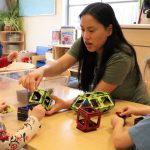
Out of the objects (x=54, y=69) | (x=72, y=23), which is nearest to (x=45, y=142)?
(x=54, y=69)

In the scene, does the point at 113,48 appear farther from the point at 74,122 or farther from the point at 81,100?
the point at 74,122

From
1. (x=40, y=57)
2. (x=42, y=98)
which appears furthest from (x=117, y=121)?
(x=40, y=57)

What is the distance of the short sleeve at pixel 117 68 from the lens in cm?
119

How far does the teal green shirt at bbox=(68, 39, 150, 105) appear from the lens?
120 cm

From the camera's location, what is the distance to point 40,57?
382 cm

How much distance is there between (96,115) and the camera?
898 millimetres

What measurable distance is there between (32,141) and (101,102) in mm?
351

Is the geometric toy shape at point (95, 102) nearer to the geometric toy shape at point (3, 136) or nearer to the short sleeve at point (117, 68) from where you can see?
the short sleeve at point (117, 68)

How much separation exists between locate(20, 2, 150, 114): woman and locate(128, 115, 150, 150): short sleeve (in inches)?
19.9

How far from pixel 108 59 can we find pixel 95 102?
322 millimetres

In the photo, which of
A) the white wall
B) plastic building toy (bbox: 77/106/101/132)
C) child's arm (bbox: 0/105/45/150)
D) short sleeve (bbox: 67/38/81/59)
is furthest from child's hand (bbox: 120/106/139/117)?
the white wall

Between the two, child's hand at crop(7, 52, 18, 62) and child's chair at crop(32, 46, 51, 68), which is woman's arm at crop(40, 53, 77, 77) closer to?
child's hand at crop(7, 52, 18, 62)

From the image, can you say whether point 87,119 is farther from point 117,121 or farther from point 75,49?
point 75,49

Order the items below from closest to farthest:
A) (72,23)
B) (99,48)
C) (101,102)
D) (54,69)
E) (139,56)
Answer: (101,102) < (99,48) < (54,69) < (139,56) < (72,23)
